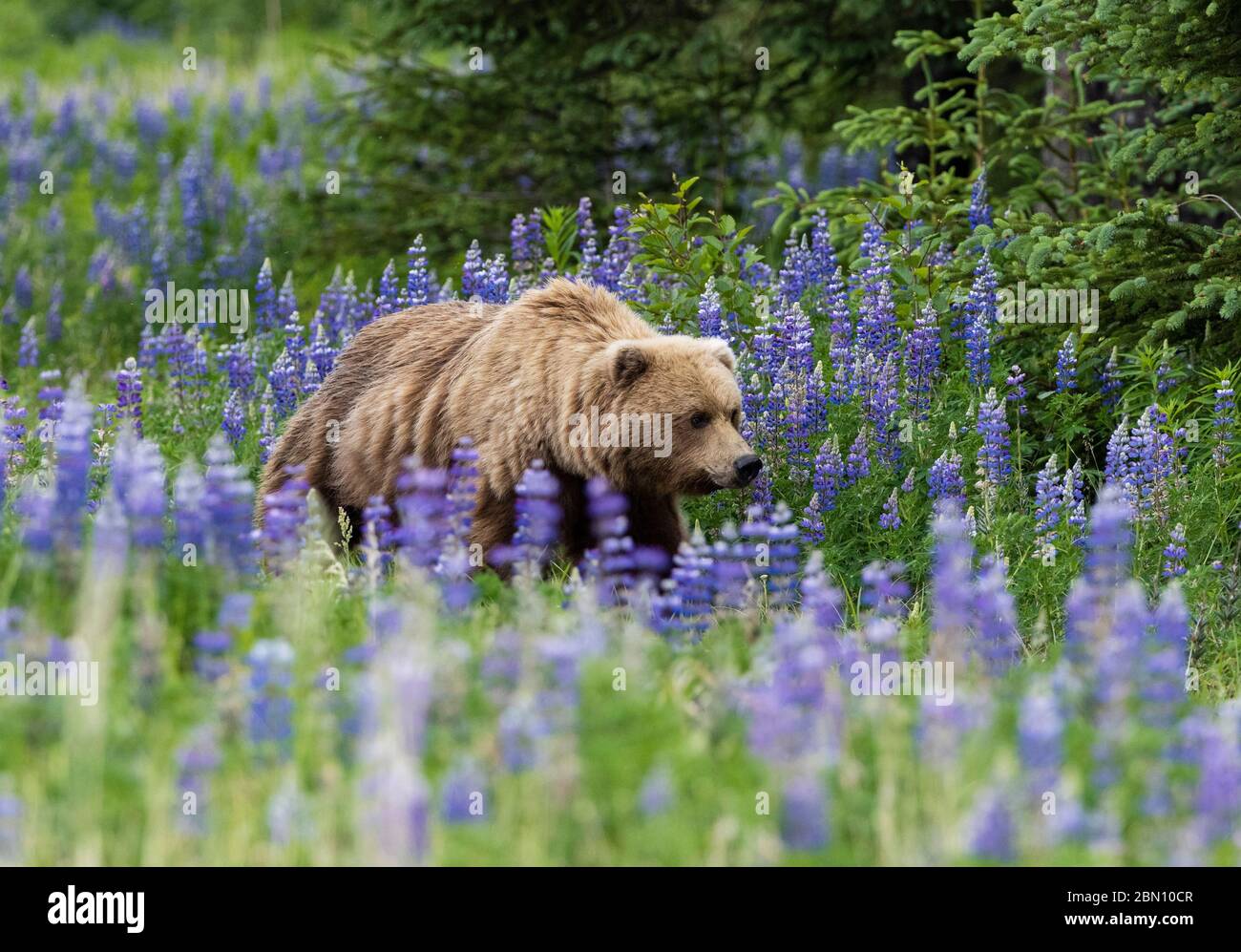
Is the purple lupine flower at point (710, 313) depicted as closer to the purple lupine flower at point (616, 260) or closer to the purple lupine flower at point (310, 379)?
the purple lupine flower at point (616, 260)

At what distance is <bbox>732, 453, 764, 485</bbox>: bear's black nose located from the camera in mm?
6500

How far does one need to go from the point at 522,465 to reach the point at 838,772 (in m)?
2.97

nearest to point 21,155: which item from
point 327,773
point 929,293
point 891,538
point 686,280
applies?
point 686,280

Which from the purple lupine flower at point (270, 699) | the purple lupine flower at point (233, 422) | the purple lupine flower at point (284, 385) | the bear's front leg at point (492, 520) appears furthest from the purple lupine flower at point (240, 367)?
the purple lupine flower at point (270, 699)

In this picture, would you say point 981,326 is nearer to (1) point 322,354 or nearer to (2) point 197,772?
(1) point 322,354

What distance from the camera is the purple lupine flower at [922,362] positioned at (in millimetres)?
7773

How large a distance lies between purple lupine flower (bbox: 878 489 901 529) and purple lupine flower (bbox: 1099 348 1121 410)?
4.46 feet

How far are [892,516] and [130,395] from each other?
3513 mm

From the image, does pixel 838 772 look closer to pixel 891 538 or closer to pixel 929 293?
pixel 891 538

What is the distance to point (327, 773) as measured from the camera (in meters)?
3.52

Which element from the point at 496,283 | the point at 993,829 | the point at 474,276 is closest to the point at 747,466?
the point at 496,283

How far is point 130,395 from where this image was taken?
775cm

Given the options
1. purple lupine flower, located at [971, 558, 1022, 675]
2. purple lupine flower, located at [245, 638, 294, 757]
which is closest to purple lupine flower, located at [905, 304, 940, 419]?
purple lupine flower, located at [971, 558, 1022, 675]

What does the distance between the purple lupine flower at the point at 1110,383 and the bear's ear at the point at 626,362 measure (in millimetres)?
2419
